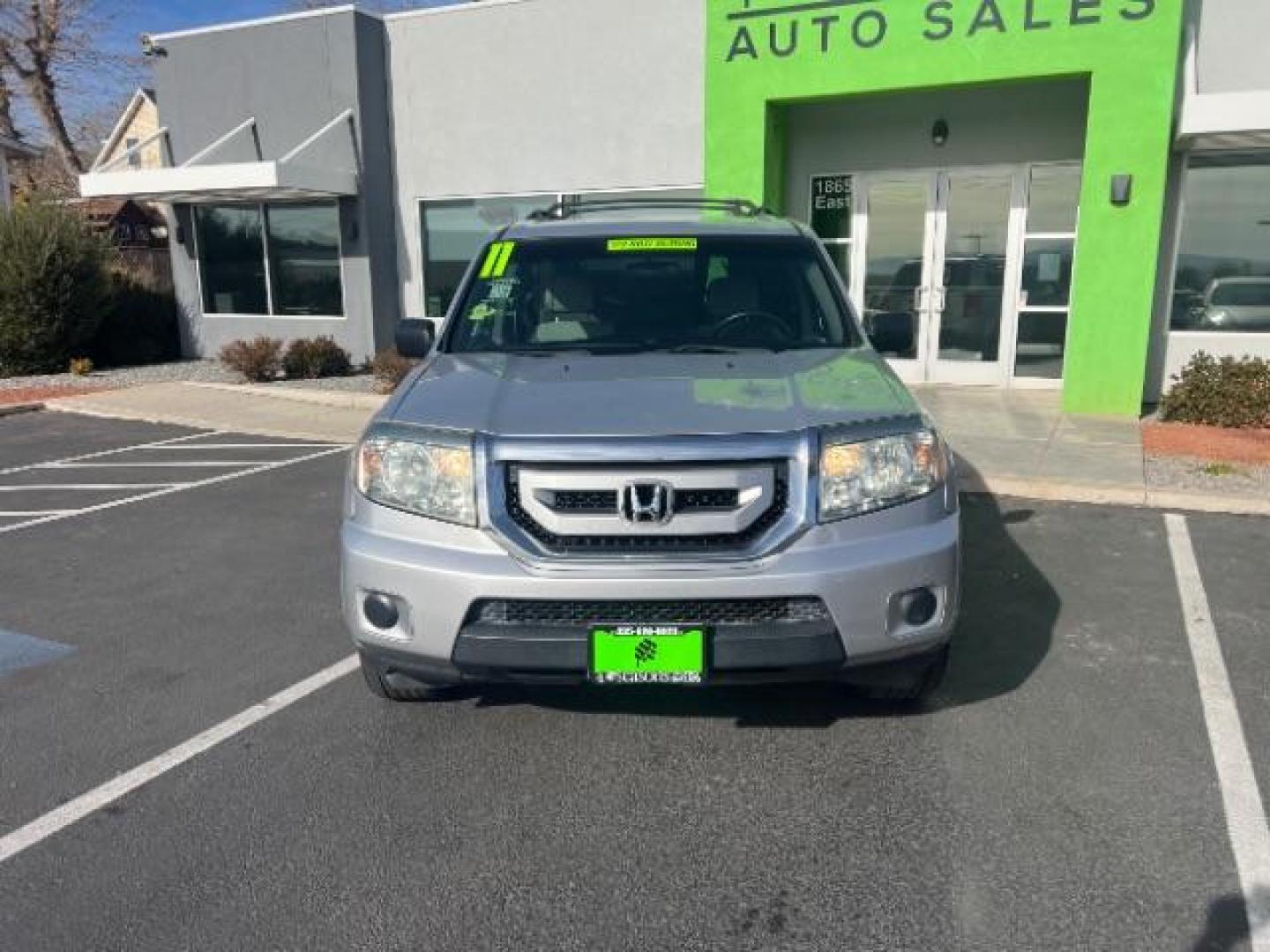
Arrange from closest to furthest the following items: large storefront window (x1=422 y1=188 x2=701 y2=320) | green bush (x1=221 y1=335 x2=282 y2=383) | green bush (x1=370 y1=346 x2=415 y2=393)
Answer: green bush (x1=370 y1=346 x2=415 y2=393)
green bush (x1=221 y1=335 x2=282 y2=383)
large storefront window (x1=422 y1=188 x2=701 y2=320)

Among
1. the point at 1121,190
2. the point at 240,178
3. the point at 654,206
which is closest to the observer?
the point at 654,206

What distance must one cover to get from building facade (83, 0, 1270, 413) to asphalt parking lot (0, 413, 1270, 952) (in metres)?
4.87

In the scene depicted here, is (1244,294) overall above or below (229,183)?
below

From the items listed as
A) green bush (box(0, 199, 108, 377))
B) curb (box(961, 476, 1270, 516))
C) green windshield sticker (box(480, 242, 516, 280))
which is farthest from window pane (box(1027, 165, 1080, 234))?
green bush (box(0, 199, 108, 377))

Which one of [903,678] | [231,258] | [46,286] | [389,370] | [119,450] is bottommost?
[119,450]

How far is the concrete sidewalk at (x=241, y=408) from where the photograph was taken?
11.1 metres

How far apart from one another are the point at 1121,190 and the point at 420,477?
29.5ft

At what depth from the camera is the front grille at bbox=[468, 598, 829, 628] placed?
2.97 meters

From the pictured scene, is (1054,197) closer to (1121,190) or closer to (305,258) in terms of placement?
(1121,190)

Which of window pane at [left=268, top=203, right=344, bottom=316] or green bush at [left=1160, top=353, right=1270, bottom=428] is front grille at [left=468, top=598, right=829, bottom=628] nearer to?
green bush at [left=1160, top=353, right=1270, bottom=428]

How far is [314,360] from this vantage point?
1430cm

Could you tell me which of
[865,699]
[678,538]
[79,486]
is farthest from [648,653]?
[79,486]

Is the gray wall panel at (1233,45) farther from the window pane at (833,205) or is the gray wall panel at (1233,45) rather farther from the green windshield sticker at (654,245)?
the green windshield sticker at (654,245)

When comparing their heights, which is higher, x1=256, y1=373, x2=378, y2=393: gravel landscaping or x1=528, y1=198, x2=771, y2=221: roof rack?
x1=528, y1=198, x2=771, y2=221: roof rack
